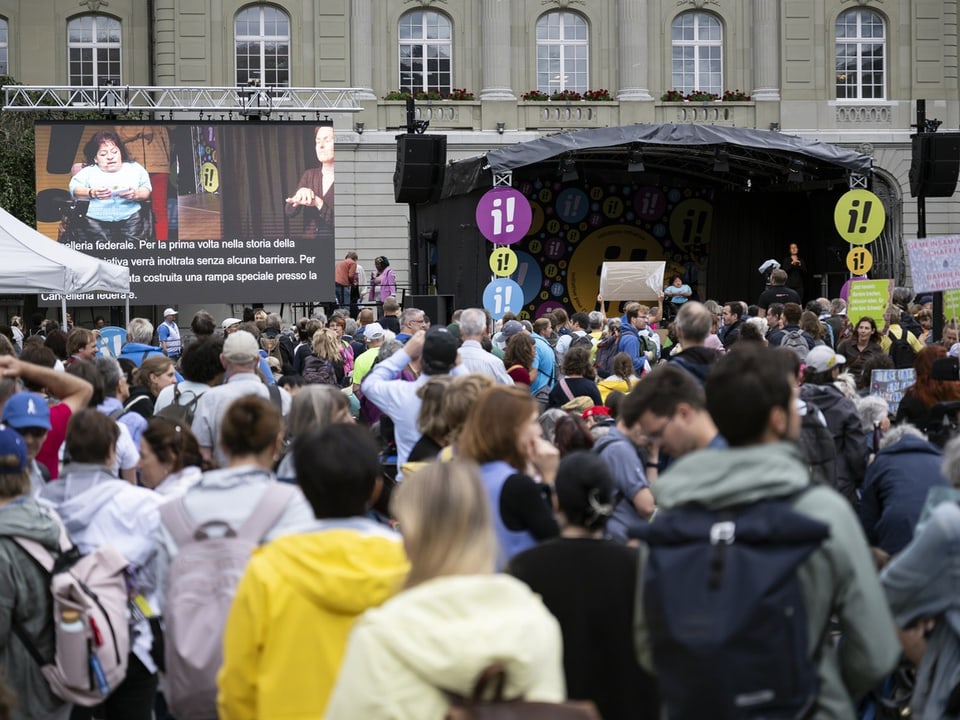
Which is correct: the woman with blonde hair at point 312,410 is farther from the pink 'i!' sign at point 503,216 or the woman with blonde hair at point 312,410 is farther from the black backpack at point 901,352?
the pink 'i!' sign at point 503,216

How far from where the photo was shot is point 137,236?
27.2m

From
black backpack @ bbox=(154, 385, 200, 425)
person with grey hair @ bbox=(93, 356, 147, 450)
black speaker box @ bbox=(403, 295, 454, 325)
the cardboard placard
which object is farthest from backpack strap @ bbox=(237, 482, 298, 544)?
the cardboard placard

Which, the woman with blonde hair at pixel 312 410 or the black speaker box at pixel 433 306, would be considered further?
the black speaker box at pixel 433 306

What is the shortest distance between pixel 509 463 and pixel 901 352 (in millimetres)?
9608

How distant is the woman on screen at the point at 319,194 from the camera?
2775cm

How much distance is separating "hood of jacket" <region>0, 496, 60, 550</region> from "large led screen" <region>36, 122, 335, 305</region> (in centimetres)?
2158

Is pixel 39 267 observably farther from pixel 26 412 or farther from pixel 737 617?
pixel 737 617

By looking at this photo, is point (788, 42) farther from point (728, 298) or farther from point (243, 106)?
point (243, 106)

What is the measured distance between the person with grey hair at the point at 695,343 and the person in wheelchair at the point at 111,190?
823 inches

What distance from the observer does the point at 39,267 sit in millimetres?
14789

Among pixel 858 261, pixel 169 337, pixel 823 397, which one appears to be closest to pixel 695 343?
pixel 823 397

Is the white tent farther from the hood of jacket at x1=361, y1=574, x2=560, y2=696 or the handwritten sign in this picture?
the hood of jacket at x1=361, y1=574, x2=560, y2=696

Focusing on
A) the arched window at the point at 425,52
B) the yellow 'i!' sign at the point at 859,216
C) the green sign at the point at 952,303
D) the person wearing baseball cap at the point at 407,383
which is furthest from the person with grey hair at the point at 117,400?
the arched window at the point at 425,52

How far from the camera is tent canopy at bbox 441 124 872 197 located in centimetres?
2356
